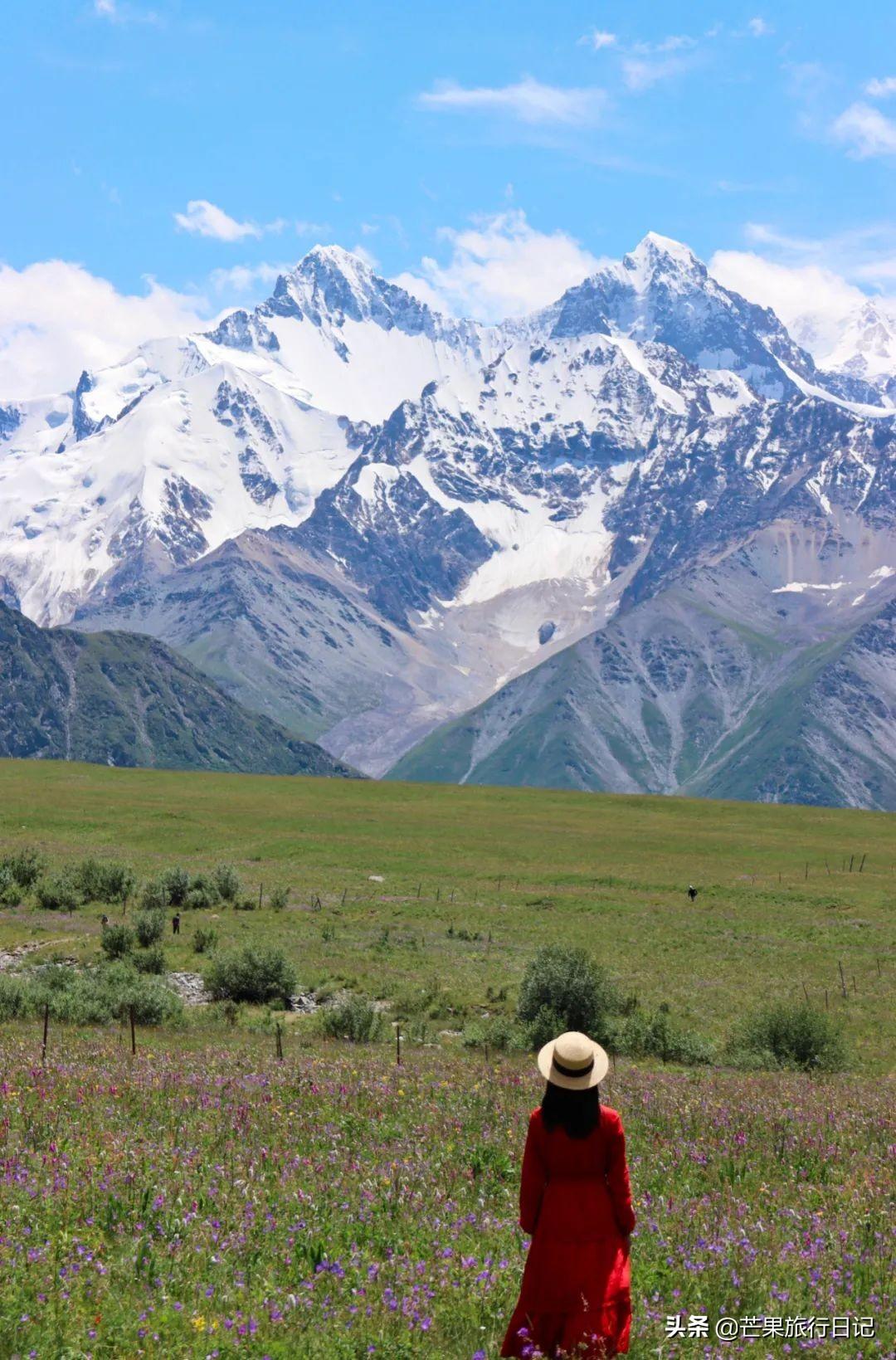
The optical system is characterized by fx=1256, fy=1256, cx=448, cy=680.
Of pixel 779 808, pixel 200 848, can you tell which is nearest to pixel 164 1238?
pixel 200 848

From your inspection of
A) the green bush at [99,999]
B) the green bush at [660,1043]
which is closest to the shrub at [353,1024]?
the green bush at [99,999]

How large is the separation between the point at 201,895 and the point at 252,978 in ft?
68.5

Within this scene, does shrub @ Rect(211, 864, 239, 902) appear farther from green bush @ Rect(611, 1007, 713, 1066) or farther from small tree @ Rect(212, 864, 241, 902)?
green bush @ Rect(611, 1007, 713, 1066)

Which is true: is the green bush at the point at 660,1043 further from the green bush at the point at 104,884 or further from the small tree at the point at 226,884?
the green bush at the point at 104,884

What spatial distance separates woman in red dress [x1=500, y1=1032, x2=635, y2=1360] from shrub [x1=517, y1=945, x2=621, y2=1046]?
71.6ft

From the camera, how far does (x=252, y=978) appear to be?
3419 cm

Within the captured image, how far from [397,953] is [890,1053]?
18.1 metres

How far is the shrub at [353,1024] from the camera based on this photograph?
27.9 m

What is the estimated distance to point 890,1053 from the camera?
30594 millimetres

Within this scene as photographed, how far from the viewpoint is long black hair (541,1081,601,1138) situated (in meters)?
8.73

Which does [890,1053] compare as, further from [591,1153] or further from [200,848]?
[200,848]

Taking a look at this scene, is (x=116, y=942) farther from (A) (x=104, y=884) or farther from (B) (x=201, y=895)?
(A) (x=104, y=884)

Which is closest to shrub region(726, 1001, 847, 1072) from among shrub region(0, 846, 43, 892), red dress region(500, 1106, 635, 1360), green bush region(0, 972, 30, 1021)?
green bush region(0, 972, 30, 1021)

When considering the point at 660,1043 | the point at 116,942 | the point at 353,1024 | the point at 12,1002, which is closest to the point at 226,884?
the point at 116,942
